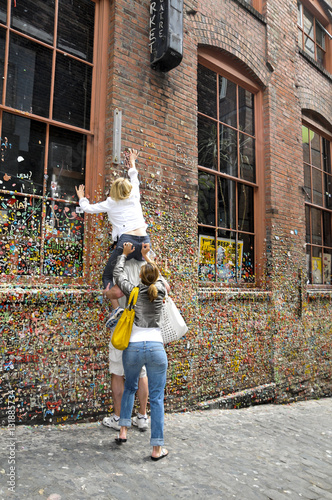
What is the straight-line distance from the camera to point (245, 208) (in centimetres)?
647

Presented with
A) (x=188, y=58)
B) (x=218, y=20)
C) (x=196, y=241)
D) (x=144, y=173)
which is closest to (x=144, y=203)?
(x=144, y=173)

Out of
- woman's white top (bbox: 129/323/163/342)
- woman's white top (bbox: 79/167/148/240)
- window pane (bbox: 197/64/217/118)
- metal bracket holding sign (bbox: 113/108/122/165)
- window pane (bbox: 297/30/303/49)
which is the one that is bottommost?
woman's white top (bbox: 129/323/163/342)

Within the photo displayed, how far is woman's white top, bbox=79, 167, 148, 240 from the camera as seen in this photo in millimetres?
3783

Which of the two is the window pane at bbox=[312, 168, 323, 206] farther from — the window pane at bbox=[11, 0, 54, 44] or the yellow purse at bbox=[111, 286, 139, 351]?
the yellow purse at bbox=[111, 286, 139, 351]

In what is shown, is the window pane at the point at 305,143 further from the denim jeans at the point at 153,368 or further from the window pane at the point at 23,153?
the denim jeans at the point at 153,368

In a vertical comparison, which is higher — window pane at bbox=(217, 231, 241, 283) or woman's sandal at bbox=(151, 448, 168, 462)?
window pane at bbox=(217, 231, 241, 283)

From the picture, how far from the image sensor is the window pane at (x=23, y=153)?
3723 millimetres

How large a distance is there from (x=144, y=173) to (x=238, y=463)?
3142mm

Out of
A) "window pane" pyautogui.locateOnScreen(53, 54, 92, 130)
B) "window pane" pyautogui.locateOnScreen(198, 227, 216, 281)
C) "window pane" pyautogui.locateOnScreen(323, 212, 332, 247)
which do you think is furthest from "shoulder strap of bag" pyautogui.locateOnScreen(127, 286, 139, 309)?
"window pane" pyautogui.locateOnScreen(323, 212, 332, 247)

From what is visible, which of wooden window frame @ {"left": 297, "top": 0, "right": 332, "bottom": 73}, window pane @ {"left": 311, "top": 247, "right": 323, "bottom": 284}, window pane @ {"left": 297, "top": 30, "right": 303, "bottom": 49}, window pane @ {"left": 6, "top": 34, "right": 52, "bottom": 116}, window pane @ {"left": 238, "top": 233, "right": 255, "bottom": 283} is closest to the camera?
window pane @ {"left": 6, "top": 34, "right": 52, "bottom": 116}

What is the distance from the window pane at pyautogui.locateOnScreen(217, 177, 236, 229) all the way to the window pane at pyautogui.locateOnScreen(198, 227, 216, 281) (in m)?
0.35

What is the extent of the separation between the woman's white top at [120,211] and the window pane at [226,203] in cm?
230

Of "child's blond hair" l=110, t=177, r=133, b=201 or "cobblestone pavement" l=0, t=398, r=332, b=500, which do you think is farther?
"child's blond hair" l=110, t=177, r=133, b=201

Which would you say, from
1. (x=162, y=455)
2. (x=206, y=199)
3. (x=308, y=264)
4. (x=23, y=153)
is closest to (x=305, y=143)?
(x=308, y=264)
